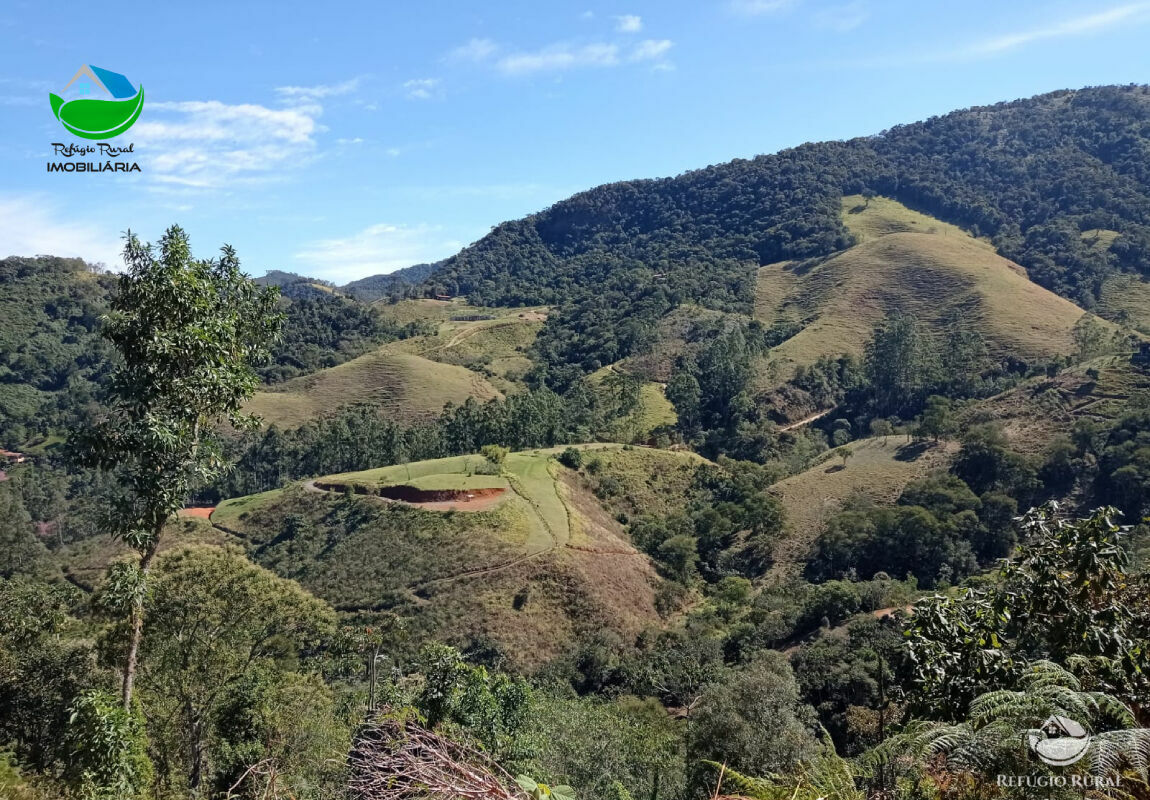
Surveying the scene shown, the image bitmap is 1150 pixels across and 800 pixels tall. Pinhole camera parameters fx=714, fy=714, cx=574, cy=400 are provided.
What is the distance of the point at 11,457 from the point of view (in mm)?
77000

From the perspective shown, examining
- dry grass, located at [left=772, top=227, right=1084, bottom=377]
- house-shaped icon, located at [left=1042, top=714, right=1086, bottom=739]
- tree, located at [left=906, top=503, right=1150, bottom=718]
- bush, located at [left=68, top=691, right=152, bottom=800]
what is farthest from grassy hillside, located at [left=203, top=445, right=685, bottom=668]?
dry grass, located at [left=772, top=227, right=1084, bottom=377]

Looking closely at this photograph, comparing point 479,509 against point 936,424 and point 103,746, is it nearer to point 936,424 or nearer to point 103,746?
point 936,424

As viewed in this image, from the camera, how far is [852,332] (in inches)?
3568

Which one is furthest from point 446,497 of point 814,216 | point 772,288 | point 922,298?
point 814,216

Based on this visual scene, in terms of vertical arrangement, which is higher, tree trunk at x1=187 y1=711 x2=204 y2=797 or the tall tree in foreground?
the tall tree in foreground

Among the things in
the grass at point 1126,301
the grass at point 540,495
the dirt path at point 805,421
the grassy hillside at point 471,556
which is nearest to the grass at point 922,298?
the grass at point 1126,301

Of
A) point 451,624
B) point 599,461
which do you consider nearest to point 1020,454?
point 599,461

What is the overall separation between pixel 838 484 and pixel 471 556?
2907cm

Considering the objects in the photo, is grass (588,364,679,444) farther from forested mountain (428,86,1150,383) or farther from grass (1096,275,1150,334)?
grass (1096,275,1150,334)

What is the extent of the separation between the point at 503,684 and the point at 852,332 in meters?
83.6

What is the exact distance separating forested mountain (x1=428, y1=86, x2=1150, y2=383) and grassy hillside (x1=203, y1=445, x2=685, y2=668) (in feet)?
164

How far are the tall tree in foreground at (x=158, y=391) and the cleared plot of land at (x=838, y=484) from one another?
43135 mm

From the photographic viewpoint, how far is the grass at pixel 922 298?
261 feet

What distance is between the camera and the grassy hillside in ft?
123
